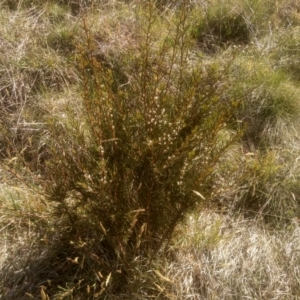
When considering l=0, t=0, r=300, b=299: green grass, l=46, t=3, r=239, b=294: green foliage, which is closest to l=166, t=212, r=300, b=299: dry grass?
l=0, t=0, r=300, b=299: green grass

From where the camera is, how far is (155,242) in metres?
2.12

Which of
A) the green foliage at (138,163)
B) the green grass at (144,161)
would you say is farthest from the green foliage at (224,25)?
the green foliage at (138,163)

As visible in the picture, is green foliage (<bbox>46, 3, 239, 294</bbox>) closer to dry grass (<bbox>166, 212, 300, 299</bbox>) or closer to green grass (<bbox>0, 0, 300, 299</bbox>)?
green grass (<bbox>0, 0, 300, 299</bbox>)

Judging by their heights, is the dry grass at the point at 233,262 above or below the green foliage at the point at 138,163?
below

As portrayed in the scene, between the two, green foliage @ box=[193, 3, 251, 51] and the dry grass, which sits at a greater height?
green foliage @ box=[193, 3, 251, 51]

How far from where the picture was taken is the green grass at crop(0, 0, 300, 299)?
189cm

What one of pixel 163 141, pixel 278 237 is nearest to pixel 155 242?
pixel 163 141

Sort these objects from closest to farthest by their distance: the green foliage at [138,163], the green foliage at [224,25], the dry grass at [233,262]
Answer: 1. the green foliage at [138,163]
2. the dry grass at [233,262]
3. the green foliage at [224,25]

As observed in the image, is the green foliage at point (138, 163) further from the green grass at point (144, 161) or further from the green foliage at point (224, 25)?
the green foliage at point (224, 25)

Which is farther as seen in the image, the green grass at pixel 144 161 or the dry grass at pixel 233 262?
the dry grass at pixel 233 262

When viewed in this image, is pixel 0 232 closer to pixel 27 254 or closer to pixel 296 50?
pixel 27 254

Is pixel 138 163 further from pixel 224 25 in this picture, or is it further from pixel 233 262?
pixel 224 25

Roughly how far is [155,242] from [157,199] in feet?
0.91

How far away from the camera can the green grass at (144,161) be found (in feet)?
6.19
